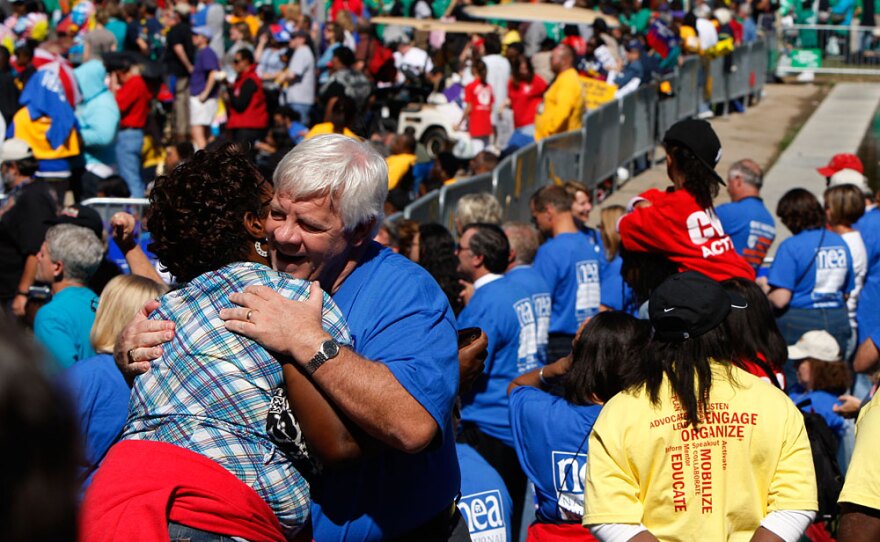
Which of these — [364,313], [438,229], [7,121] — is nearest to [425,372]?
[364,313]

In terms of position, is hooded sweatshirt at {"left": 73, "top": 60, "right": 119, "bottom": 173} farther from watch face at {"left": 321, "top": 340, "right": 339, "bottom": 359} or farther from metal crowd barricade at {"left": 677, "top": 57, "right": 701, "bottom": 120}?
watch face at {"left": 321, "top": 340, "right": 339, "bottom": 359}

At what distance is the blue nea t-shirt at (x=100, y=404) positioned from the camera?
446cm

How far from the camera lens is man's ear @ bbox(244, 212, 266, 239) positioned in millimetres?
2938

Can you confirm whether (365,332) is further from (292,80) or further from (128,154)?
(292,80)

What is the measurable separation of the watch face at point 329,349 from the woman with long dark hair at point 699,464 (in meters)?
1.09

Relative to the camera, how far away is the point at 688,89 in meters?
19.5

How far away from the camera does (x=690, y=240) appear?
486 cm

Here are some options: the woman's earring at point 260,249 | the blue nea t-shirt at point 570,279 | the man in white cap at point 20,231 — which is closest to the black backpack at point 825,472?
the woman's earring at point 260,249

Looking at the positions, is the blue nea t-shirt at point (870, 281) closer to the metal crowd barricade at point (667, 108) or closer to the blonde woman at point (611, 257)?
the blonde woman at point (611, 257)

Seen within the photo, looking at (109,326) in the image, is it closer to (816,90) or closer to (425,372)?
(425,372)

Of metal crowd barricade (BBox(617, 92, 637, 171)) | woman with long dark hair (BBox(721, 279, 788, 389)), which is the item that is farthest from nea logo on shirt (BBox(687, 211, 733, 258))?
metal crowd barricade (BBox(617, 92, 637, 171))

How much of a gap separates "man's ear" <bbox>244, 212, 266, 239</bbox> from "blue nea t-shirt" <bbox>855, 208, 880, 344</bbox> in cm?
630

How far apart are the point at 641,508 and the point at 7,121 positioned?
39.4 ft

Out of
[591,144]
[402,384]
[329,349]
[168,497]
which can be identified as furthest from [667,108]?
[168,497]
